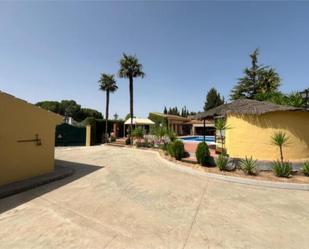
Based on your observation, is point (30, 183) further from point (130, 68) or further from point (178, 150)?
point (130, 68)

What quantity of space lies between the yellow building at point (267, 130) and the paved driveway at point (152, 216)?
3974 mm

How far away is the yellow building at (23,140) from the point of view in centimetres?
654

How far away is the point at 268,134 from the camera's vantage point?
35.1 ft

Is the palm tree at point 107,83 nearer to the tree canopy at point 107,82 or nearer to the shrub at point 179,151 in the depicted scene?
the tree canopy at point 107,82

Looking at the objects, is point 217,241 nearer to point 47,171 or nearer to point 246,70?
point 47,171

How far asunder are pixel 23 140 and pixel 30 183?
1.77 meters

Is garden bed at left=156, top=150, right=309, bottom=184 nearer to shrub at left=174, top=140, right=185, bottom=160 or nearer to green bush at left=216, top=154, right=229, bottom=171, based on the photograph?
green bush at left=216, top=154, right=229, bottom=171

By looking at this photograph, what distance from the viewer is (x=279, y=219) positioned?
15.3 ft

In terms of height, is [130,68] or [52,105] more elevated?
[52,105]

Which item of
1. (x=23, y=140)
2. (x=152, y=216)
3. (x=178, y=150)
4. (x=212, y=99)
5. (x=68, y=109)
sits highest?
(x=212, y=99)

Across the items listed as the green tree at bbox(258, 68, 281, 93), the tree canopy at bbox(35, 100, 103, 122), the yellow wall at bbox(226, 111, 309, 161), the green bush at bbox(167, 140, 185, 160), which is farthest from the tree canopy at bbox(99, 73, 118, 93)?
the tree canopy at bbox(35, 100, 103, 122)

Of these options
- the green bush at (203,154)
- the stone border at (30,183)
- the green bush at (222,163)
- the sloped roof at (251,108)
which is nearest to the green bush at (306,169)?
the sloped roof at (251,108)

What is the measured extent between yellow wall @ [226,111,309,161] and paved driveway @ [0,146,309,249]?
155 inches

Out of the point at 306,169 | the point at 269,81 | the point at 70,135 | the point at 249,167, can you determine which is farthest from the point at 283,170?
the point at 269,81
